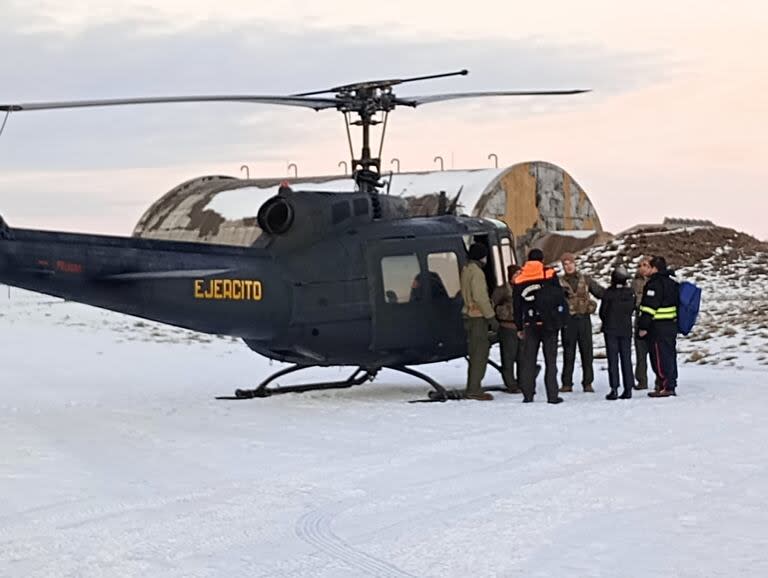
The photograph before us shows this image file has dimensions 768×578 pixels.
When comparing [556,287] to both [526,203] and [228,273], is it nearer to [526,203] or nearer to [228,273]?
[228,273]

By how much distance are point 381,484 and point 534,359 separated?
5066 millimetres

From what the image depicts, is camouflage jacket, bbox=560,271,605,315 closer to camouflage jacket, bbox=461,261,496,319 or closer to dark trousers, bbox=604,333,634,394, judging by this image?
dark trousers, bbox=604,333,634,394

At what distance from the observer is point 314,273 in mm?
13047

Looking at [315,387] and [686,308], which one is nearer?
[686,308]

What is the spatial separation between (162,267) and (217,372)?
509 centimetres

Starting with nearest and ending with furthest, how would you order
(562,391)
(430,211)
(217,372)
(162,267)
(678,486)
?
(678,486), (162,267), (562,391), (217,372), (430,211)

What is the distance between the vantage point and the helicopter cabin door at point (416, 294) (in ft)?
43.4

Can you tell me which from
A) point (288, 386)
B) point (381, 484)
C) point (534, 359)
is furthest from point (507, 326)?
Answer: point (381, 484)

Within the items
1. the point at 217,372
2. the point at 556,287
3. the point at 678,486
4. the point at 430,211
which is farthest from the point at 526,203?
the point at 678,486

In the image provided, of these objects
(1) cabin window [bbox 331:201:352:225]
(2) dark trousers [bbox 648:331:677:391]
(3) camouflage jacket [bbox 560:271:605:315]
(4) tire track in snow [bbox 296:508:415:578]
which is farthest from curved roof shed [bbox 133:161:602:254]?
(4) tire track in snow [bbox 296:508:415:578]

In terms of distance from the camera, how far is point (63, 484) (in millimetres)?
8328

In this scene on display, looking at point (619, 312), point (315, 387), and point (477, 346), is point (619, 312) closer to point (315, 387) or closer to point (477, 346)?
point (477, 346)

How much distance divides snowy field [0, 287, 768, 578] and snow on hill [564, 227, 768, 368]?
4355mm

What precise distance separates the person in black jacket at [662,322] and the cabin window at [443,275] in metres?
2.08
